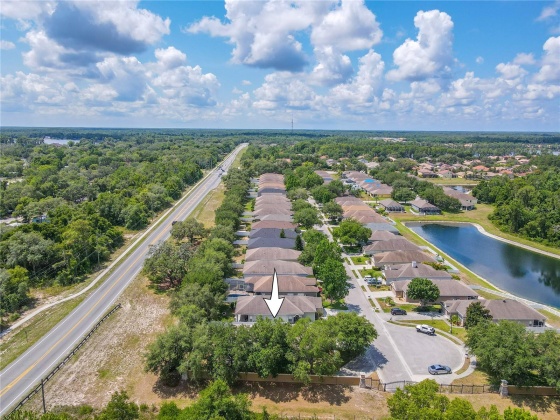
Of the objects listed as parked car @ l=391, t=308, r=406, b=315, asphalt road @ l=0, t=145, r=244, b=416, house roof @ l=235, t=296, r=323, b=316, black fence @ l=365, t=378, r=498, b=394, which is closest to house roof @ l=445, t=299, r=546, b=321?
parked car @ l=391, t=308, r=406, b=315

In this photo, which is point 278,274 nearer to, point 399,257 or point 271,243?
point 271,243

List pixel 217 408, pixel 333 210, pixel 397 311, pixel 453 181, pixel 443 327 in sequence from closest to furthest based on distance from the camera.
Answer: pixel 217 408 < pixel 443 327 < pixel 397 311 < pixel 333 210 < pixel 453 181

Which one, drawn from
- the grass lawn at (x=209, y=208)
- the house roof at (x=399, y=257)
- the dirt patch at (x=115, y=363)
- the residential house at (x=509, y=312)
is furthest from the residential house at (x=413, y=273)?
the grass lawn at (x=209, y=208)

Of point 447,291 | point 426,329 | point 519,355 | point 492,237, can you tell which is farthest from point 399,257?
point 492,237

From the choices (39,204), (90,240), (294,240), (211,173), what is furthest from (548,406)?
(211,173)

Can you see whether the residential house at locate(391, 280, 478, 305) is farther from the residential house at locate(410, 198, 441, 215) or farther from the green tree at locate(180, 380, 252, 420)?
the residential house at locate(410, 198, 441, 215)

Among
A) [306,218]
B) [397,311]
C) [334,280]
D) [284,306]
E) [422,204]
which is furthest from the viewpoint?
[422,204]
